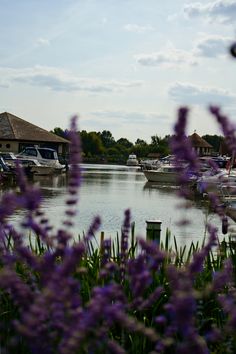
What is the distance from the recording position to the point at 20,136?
80.2m

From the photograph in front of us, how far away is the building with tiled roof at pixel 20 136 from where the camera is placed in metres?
80.2

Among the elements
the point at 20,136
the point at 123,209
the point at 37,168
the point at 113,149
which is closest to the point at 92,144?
the point at 113,149

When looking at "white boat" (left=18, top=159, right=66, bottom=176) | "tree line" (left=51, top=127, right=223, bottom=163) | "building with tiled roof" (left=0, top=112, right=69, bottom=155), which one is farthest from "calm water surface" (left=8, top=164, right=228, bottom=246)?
"tree line" (left=51, top=127, right=223, bottom=163)

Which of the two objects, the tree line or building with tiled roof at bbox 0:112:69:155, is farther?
the tree line

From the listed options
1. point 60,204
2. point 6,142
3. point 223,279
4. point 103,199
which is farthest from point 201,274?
point 6,142

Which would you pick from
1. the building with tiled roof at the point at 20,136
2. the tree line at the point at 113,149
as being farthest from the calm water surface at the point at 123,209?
the tree line at the point at 113,149

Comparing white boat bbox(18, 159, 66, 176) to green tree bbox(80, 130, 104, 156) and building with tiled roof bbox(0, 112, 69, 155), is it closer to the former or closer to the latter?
building with tiled roof bbox(0, 112, 69, 155)

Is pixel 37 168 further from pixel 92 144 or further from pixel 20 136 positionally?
pixel 92 144

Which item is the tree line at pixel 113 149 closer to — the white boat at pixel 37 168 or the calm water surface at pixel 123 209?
the white boat at pixel 37 168

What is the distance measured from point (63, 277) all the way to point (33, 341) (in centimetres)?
21

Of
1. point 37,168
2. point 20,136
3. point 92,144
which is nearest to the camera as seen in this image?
point 37,168

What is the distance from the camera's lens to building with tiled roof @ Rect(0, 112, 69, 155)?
263 ft

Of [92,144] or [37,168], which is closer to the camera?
[37,168]

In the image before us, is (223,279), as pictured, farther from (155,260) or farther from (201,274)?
(201,274)
